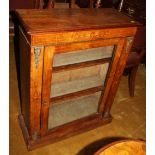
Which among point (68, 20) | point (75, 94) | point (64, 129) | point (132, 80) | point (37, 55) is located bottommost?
point (64, 129)

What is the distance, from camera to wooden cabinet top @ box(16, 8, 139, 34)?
111 centimetres

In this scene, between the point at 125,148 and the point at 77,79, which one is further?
the point at 77,79

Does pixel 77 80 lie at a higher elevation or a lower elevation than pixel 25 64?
lower

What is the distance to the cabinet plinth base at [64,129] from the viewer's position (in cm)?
158

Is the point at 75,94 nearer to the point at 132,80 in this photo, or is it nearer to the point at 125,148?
the point at 125,148

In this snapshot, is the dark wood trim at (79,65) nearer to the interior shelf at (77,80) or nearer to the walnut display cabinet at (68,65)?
the walnut display cabinet at (68,65)

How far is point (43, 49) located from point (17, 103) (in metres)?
1.03

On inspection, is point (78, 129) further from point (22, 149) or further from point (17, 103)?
point (17, 103)

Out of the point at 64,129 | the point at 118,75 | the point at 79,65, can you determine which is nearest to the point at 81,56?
the point at 79,65

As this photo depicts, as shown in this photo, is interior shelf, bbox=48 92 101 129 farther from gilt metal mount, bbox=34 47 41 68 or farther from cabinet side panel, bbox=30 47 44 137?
gilt metal mount, bbox=34 47 41 68

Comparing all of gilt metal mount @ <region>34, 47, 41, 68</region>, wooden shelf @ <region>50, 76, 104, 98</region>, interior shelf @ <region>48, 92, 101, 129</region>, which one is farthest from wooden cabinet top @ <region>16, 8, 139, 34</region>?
interior shelf @ <region>48, 92, 101, 129</region>

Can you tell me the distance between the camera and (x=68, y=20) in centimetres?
125

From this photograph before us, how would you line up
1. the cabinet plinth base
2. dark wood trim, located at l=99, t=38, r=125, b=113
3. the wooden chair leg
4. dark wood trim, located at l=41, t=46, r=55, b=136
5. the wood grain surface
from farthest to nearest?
the wooden chair leg, the cabinet plinth base, dark wood trim, located at l=99, t=38, r=125, b=113, dark wood trim, located at l=41, t=46, r=55, b=136, the wood grain surface

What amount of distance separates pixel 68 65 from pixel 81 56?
0.59 ft
